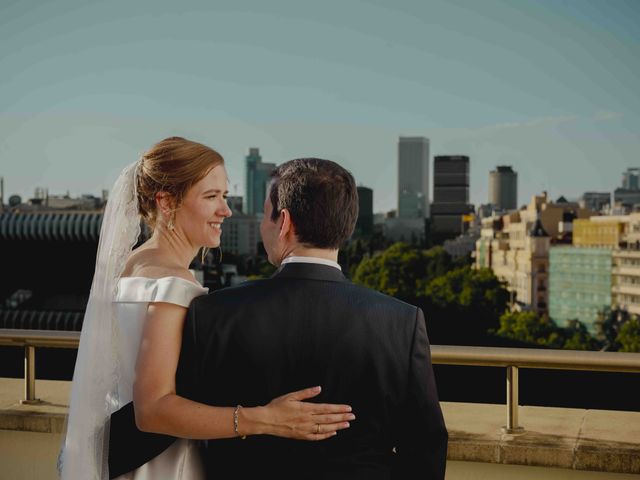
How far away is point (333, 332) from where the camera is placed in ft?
6.77

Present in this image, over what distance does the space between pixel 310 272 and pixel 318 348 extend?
0.54 ft

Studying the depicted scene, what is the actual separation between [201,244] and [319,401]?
536 millimetres

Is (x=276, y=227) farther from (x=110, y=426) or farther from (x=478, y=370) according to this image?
(x=478, y=370)

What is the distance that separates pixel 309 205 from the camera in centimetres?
206

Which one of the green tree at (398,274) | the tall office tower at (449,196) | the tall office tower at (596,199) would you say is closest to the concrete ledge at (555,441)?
the green tree at (398,274)

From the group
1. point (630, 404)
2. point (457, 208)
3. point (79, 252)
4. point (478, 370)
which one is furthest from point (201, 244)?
point (457, 208)

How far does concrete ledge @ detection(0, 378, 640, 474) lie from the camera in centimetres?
337

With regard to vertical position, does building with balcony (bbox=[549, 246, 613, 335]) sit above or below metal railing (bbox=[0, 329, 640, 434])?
below

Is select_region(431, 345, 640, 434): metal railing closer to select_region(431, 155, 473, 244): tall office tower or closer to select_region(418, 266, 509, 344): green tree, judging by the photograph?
select_region(418, 266, 509, 344): green tree

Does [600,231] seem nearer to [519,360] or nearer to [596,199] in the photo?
[596,199]

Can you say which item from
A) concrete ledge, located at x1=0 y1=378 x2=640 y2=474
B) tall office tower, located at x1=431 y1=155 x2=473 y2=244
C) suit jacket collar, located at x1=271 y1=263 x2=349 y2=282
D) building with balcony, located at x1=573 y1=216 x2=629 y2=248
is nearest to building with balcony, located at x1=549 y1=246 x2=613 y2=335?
building with balcony, located at x1=573 y1=216 x2=629 y2=248

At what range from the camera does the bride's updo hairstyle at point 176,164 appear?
229cm

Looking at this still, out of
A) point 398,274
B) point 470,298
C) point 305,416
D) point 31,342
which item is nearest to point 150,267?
point 305,416

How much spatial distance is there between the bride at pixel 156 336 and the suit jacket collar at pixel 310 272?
0.20 metres
